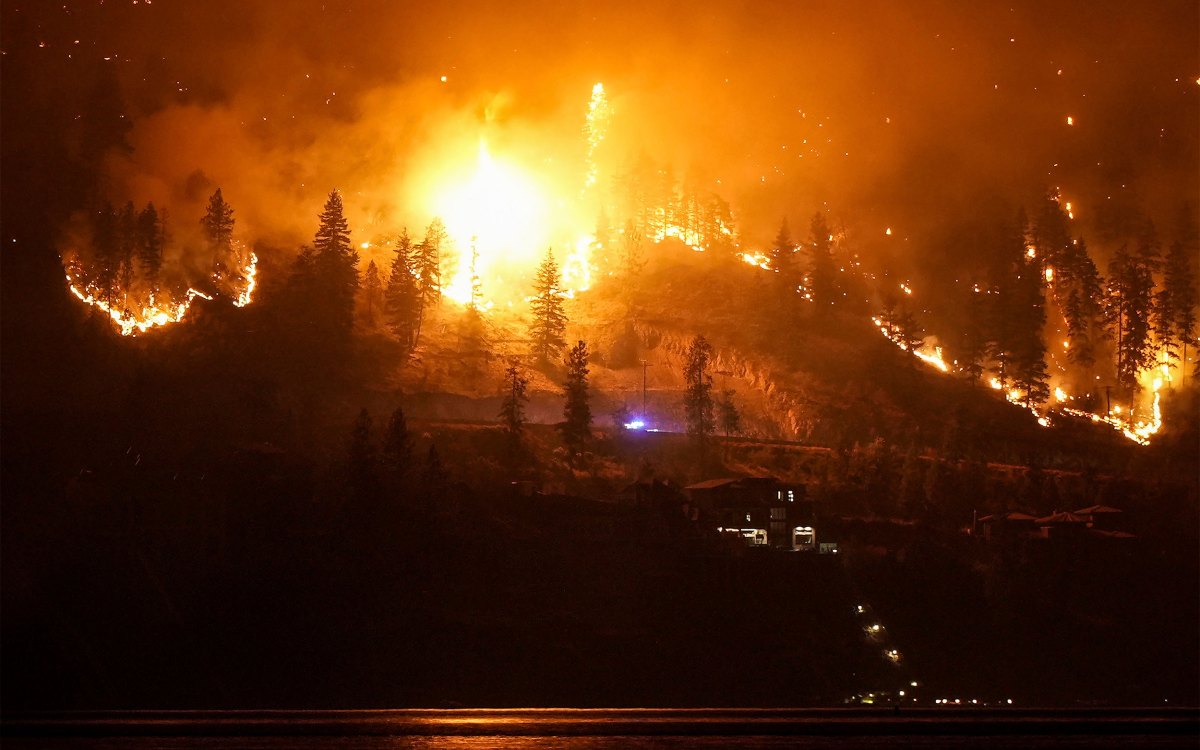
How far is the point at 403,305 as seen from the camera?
91312mm

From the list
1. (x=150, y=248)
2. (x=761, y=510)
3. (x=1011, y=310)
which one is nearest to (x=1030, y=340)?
(x=1011, y=310)

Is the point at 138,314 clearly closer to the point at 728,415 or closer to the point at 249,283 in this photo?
the point at 249,283

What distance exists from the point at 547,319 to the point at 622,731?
8151 cm

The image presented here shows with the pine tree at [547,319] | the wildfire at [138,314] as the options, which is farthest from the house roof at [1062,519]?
the wildfire at [138,314]

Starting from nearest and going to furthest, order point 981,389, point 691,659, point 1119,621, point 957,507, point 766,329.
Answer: point 691,659, point 1119,621, point 957,507, point 981,389, point 766,329

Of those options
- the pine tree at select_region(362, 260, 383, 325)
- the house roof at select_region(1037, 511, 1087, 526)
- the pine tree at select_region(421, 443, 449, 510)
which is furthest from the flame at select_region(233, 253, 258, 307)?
the house roof at select_region(1037, 511, 1087, 526)

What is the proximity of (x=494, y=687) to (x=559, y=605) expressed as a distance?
668 centimetres

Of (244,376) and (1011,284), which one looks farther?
(1011,284)

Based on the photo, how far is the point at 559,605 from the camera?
48.3m

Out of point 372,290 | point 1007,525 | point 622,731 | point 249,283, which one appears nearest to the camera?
point 622,731

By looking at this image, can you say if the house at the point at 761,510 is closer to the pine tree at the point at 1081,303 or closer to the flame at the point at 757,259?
the pine tree at the point at 1081,303

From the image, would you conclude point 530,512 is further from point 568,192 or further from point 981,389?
point 568,192

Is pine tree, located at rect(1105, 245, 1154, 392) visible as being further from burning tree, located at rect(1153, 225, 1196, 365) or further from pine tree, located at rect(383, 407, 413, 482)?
pine tree, located at rect(383, 407, 413, 482)

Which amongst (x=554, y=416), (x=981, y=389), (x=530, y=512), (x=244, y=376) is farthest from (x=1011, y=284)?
(x=244, y=376)
